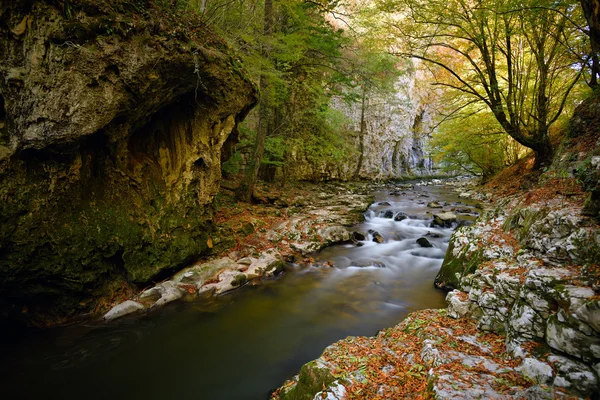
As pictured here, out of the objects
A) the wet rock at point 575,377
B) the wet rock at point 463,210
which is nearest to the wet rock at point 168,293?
the wet rock at point 575,377

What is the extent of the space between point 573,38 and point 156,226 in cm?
1191

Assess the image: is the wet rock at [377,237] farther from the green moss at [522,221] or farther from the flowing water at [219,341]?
the green moss at [522,221]

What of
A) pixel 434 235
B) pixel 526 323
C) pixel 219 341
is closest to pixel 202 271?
pixel 219 341

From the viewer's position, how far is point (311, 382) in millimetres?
2799

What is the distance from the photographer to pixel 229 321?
4.96 metres

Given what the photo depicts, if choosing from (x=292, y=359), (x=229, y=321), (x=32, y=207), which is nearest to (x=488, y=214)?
(x=292, y=359)

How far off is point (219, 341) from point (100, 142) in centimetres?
388

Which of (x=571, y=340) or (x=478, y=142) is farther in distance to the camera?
(x=478, y=142)

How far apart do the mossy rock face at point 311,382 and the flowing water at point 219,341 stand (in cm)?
85

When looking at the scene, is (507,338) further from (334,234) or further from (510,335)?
(334,234)

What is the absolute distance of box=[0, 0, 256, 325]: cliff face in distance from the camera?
362 cm

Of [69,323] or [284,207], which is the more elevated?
[284,207]

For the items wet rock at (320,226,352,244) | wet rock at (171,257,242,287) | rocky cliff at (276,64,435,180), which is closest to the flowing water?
wet rock at (171,257,242,287)

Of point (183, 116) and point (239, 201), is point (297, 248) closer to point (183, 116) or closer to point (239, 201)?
point (239, 201)
